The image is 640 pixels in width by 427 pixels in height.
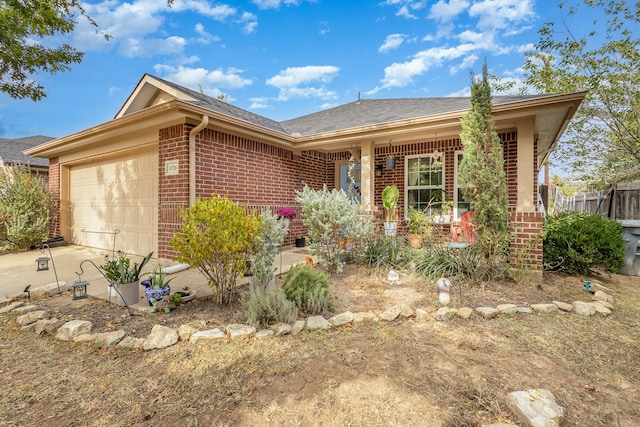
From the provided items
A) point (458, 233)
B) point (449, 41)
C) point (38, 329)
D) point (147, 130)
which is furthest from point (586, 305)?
point (449, 41)

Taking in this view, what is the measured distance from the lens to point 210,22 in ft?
26.7

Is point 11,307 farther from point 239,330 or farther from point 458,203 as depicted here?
point 458,203

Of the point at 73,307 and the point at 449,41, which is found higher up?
the point at 449,41

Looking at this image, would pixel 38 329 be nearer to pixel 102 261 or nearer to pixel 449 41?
pixel 102 261

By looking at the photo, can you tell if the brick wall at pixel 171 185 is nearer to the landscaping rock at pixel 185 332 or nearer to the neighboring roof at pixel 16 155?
the landscaping rock at pixel 185 332

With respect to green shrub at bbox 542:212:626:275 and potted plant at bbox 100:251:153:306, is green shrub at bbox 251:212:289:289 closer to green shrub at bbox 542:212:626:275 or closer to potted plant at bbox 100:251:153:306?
potted plant at bbox 100:251:153:306

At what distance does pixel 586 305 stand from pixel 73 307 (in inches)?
221

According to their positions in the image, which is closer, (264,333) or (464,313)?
(264,333)

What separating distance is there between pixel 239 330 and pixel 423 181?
5946mm

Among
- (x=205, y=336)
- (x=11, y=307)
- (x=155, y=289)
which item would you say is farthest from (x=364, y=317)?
(x=11, y=307)

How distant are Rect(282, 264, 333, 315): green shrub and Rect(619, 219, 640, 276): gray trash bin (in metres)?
5.87

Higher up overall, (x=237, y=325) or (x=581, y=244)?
(x=581, y=244)

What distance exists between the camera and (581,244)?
446cm

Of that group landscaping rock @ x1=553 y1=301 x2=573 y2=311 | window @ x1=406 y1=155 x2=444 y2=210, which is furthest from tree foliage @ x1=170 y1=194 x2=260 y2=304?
window @ x1=406 y1=155 x2=444 y2=210
